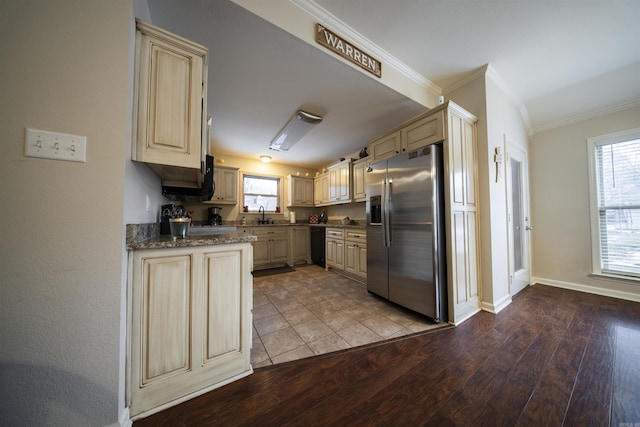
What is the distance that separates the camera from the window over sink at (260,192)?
462 centimetres

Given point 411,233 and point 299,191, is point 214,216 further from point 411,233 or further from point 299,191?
point 411,233

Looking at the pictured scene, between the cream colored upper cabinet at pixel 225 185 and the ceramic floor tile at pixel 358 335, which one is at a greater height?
the cream colored upper cabinet at pixel 225 185

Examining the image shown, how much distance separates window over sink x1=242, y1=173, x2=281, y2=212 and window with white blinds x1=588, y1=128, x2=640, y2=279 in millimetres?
5312

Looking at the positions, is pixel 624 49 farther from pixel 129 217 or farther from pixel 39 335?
pixel 39 335

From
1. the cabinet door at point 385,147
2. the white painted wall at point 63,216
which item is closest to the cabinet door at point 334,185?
the cabinet door at point 385,147

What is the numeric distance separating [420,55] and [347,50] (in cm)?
83

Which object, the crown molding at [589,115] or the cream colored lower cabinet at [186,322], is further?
the crown molding at [589,115]

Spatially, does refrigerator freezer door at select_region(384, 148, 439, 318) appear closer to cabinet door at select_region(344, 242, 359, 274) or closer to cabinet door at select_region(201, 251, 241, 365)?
cabinet door at select_region(344, 242, 359, 274)

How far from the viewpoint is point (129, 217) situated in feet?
3.46

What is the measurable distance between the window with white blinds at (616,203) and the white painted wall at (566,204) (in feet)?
0.24

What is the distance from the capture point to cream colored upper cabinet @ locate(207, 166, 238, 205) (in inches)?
162

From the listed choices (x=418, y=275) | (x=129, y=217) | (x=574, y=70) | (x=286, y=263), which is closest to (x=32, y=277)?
(x=129, y=217)

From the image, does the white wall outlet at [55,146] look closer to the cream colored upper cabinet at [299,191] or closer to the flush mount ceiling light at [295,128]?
the flush mount ceiling light at [295,128]

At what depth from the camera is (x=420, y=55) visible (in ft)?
6.55
